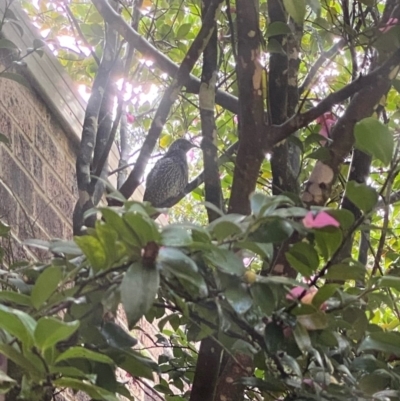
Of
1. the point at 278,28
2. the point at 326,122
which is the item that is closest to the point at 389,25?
the point at 278,28

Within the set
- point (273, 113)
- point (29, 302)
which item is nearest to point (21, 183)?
point (273, 113)

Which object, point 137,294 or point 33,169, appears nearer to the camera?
point 137,294

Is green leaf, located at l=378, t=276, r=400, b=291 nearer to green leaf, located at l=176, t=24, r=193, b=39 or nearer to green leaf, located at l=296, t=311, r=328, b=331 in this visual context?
green leaf, located at l=296, t=311, r=328, b=331

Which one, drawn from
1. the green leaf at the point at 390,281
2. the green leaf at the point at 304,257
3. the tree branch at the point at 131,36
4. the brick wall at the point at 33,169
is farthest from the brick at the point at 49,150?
the green leaf at the point at 390,281

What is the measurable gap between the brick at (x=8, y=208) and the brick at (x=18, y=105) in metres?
0.20

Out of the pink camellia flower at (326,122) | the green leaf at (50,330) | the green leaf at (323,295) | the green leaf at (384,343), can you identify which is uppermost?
the green leaf at (50,330)

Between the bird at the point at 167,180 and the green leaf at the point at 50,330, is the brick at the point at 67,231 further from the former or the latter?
the green leaf at the point at 50,330

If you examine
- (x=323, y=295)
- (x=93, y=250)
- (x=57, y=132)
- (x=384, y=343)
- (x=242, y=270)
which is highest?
(x=57, y=132)

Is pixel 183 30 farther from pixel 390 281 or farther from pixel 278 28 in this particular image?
pixel 390 281

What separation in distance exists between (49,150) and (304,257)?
3.52ft

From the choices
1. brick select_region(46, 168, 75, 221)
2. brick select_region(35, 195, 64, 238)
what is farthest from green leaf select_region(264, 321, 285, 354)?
brick select_region(46, 168, 75, 221)

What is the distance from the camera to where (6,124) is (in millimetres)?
1443

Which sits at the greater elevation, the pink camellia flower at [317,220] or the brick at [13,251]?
the brick at [13,251]

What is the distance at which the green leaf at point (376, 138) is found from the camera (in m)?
0.72
